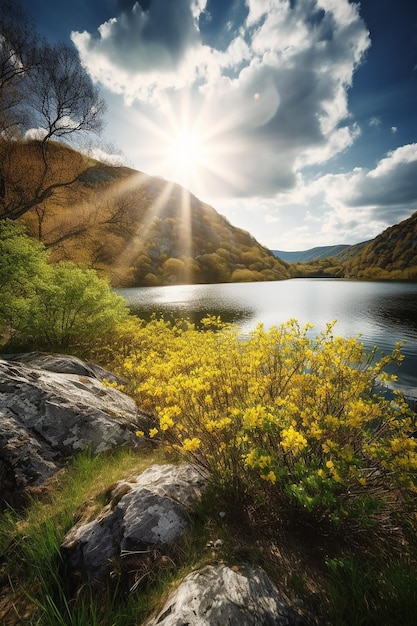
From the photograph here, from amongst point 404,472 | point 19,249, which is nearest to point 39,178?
point 19,249

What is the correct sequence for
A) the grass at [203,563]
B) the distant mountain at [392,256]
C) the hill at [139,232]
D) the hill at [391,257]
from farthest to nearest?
the distant mountain at [392,256]
the hill at [391,257]
the hill at [139,232]
the grass at [203,563]

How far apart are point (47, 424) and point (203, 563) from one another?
3099 mm

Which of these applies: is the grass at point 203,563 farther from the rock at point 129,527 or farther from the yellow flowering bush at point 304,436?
the yellow flowering bush at point 304,436

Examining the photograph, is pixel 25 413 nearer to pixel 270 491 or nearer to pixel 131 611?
pixel 131 611

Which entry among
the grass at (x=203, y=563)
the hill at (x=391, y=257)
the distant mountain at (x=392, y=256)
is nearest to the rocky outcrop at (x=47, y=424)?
the grass at (x=203, y=563)

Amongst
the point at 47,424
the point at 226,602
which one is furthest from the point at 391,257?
the point at 226,602

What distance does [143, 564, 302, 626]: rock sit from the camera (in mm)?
1884

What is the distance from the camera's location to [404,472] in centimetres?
237

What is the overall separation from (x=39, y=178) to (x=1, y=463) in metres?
18.1

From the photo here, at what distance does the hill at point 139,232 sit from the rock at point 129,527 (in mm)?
15843

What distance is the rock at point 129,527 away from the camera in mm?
2525

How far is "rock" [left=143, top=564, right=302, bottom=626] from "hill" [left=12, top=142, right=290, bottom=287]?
55.6ft

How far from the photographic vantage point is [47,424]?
13.7 feet

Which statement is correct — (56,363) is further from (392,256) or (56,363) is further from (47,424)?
(392,256)
